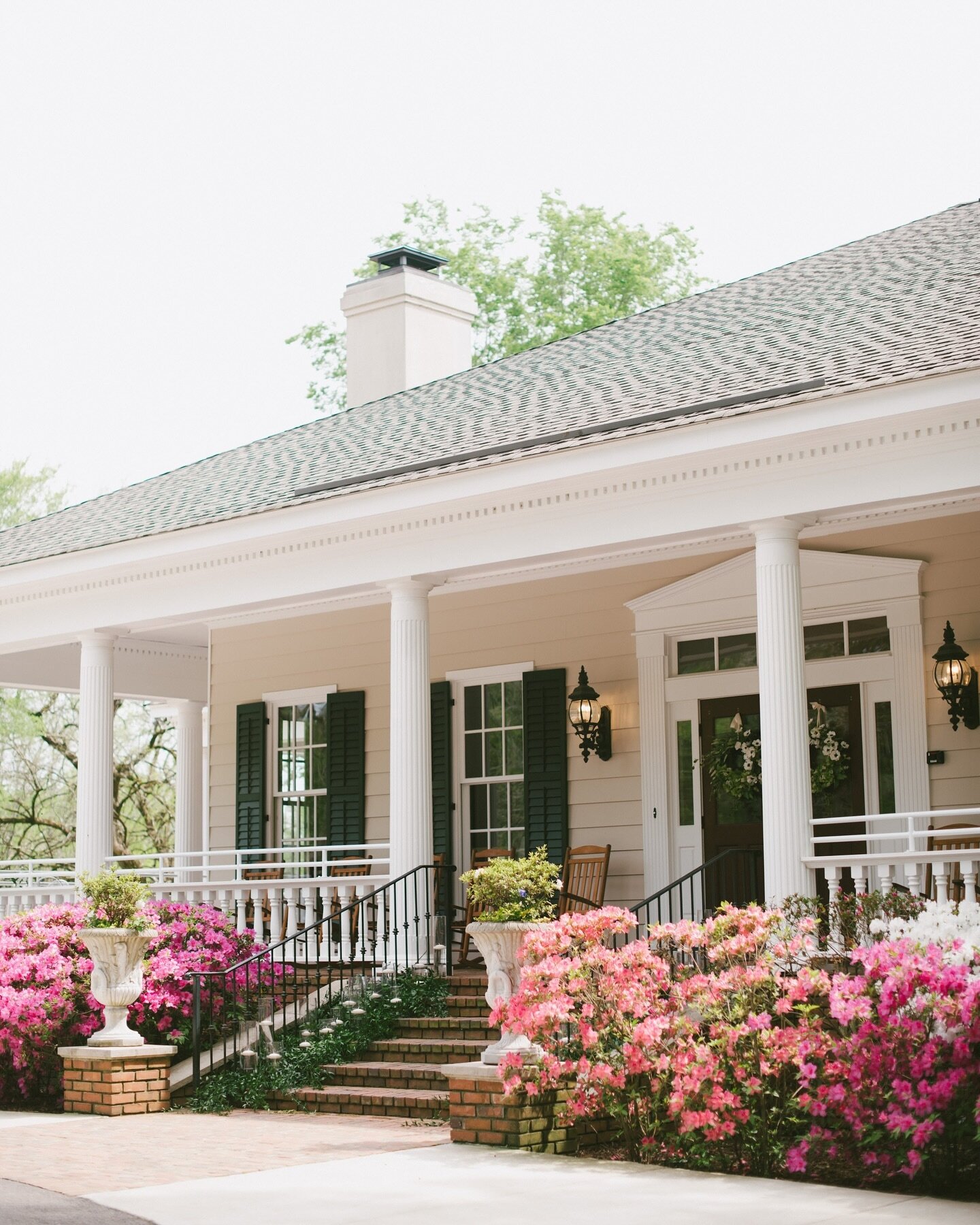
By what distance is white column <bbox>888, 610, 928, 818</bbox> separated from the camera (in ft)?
38.9

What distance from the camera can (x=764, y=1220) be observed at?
618 centimetres

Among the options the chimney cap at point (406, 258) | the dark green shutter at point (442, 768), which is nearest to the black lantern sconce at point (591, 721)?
the dark green shutter at point (442, 768)

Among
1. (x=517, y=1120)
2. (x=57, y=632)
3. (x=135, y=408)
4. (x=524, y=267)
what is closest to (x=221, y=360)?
(x=135, y=408)

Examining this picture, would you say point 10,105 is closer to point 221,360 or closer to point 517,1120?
point 517,1120

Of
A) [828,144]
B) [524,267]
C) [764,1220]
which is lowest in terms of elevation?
[764,1220]

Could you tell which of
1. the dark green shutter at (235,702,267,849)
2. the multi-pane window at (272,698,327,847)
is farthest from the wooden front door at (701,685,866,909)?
the dark green shutter at (235,702,267,849)

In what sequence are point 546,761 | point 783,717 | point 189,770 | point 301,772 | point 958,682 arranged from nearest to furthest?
point 783,717 < point 958,682 < point 546,761 < point 301,772 < point 189,770

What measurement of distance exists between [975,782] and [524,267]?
81.6 ft

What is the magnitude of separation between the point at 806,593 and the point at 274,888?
5001 mm

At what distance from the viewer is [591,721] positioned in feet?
45.1

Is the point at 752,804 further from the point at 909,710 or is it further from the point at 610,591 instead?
the point at 610,591

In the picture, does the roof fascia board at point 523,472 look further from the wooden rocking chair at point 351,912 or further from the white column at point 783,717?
the wooden rocking chair at point 351,912

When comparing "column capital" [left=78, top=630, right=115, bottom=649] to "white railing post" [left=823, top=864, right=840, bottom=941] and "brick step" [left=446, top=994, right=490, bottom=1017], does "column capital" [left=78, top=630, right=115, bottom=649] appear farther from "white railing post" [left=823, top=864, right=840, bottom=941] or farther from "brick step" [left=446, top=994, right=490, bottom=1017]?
"white railing post" [left=823, top=864, right=840, bottom=941]

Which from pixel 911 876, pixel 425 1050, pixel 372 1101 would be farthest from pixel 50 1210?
pixel 911 876
